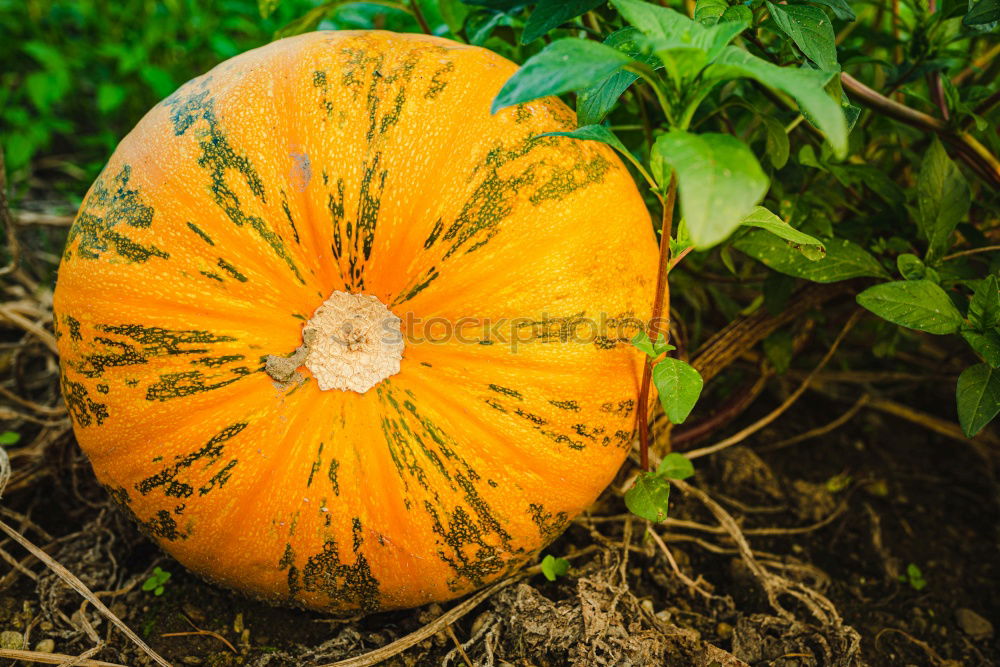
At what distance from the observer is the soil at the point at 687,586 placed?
4.98 feet

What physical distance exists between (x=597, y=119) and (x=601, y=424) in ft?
1.92

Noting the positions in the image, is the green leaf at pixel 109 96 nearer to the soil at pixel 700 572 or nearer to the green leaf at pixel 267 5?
the soil at pixel 700 572

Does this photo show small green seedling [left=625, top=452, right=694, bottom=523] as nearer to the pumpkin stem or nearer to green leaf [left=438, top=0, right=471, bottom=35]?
the pumpkin stem

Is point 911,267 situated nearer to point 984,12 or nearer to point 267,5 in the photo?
point 984,12

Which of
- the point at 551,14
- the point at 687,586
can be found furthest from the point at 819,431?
the point at 551,14

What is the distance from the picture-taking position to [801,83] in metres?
0.90

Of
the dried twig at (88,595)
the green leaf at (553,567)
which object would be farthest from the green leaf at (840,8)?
the dried twig at (88,595)

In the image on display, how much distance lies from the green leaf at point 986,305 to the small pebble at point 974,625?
2.66 ft

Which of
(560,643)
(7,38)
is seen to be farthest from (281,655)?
(7,38)

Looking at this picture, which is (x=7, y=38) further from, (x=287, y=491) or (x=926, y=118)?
(x=926, y=118)

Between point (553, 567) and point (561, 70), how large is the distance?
1.08m

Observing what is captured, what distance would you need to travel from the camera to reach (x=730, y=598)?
5.57 feet

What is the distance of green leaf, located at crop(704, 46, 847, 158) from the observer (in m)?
0.85

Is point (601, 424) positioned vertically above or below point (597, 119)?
below
